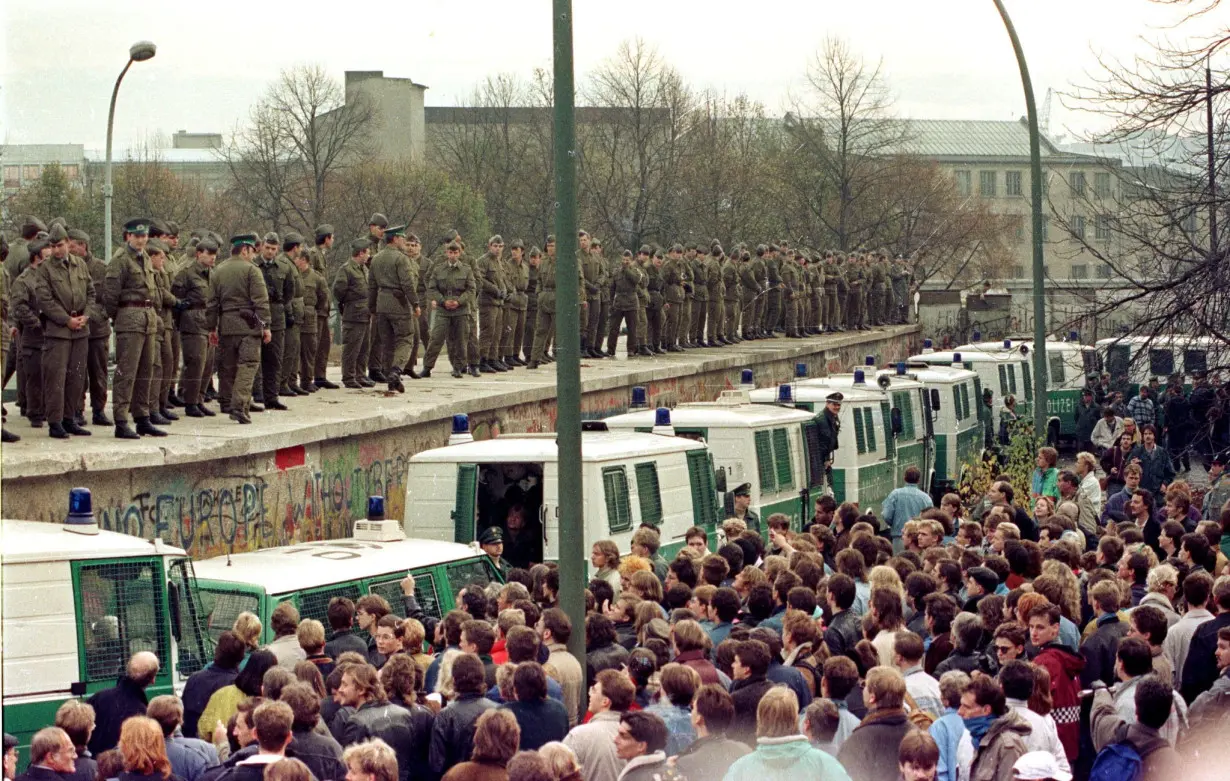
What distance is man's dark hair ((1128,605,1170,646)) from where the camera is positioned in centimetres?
936

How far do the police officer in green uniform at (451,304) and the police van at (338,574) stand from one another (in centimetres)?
944

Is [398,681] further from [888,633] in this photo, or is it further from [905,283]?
[905,283]

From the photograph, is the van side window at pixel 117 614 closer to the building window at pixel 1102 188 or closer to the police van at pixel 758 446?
the police van at pixel 758 446

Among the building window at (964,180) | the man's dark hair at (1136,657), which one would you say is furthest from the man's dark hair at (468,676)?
the building window at (964,180)

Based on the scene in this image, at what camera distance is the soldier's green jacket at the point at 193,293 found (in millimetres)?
16234

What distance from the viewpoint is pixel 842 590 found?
10.3 m

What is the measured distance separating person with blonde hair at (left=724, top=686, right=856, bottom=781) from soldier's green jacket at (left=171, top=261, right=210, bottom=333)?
10503mm

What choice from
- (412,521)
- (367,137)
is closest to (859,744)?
(412,521)

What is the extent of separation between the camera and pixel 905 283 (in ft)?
159

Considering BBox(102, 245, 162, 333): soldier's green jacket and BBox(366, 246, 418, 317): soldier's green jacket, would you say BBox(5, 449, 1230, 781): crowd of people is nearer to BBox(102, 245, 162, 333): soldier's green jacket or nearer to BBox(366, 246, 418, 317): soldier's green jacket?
BBox(102, 245, 162, 333): soldier's green jacket

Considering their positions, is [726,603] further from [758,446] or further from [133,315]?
[758,446]

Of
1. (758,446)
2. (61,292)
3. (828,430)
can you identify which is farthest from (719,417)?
(61,292)

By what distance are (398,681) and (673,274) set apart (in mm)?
23459

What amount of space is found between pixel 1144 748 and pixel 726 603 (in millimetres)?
2935
